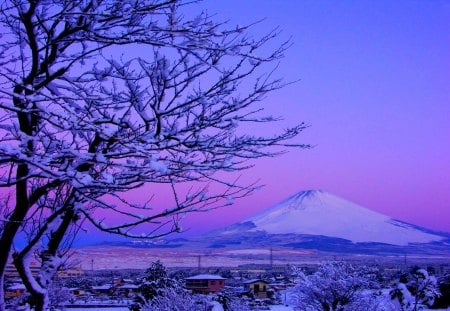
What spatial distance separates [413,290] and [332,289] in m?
4.03

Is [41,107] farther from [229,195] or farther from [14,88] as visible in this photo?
[229,195]

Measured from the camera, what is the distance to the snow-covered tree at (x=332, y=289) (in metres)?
28.9

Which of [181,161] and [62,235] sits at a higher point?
[181,161]

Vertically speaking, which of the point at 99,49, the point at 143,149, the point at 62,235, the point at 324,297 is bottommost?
the point at 324,297

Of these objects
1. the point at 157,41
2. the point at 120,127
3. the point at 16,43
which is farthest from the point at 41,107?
the point at 16,43

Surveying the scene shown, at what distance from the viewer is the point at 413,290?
27547 mm

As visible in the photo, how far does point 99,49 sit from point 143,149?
0.80 m

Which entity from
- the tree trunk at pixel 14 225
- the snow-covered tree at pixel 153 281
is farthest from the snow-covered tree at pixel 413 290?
the tree trunk at pixel 14 225

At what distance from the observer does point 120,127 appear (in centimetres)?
344

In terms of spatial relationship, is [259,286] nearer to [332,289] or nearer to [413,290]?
[332,289]

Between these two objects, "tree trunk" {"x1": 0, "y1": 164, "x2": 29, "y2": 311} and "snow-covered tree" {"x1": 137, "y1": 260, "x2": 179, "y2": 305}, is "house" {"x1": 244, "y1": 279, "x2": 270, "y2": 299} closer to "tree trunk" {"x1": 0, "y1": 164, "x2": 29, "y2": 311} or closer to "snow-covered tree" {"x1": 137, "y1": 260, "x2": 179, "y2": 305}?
"snow-covered tree" {"x1": 137, "y1": 260, "x2": 179, "y2": 305}

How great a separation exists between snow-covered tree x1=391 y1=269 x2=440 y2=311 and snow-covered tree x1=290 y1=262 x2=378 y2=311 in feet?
6.95

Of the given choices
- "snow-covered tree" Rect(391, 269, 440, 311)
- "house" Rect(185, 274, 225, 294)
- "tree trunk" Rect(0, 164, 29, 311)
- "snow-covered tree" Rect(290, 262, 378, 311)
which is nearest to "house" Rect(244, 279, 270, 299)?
"house" Rect(185, 274, 225, 294)

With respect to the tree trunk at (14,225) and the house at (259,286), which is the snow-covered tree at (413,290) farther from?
the house at (259,286)
